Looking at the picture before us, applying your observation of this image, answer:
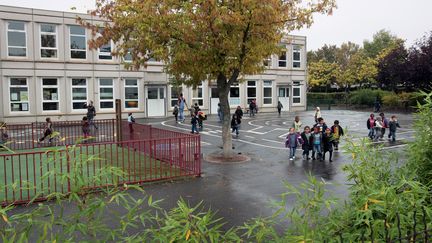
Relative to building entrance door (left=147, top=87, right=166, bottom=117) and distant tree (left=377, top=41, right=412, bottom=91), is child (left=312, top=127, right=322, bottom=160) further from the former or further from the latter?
distant tree (left=377, top=41, right=412, bottom=91)

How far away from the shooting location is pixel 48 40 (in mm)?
30031

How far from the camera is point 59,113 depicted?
30297mm

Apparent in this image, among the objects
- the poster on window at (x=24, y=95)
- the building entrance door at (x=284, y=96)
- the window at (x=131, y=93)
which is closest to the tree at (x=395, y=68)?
the building entrance door at (x=284, y=96)

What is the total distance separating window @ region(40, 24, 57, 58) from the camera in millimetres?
29766

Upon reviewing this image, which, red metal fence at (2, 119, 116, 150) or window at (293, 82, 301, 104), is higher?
window at (293, 82, 301, 104)

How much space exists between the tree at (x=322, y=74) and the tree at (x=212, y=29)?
5044 cm

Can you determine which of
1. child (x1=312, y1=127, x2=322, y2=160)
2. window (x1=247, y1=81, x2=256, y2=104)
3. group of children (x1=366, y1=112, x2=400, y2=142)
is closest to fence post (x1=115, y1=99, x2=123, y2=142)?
child (x1=312, y1=127, x2=322, y2=160)

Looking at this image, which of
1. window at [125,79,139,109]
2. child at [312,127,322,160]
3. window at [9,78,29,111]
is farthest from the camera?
window at [125,79,139,109]

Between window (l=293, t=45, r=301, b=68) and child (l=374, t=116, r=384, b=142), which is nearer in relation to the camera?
child (l=374, t=116, r=384, b=142)

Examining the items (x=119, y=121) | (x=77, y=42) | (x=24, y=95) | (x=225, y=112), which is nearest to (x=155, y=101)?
(x=77, y=42)

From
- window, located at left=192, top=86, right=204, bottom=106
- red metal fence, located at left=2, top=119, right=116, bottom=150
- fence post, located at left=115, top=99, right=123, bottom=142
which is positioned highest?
window, located at left=192, top=86, right=204, bottom=106

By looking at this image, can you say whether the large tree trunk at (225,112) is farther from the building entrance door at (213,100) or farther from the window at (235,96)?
the window at (235,96)

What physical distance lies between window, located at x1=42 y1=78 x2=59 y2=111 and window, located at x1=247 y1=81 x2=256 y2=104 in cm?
1797

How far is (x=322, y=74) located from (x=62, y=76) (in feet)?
145
